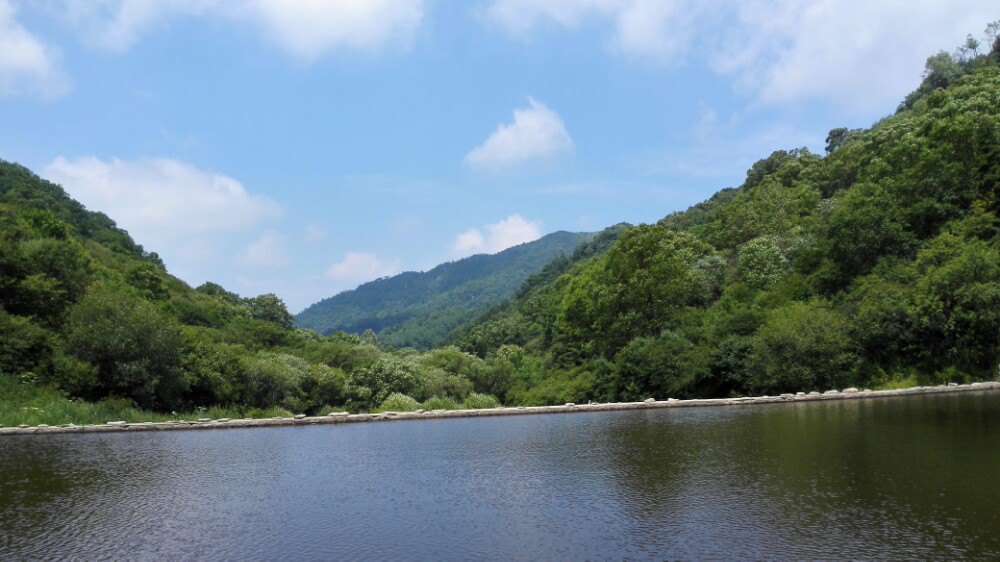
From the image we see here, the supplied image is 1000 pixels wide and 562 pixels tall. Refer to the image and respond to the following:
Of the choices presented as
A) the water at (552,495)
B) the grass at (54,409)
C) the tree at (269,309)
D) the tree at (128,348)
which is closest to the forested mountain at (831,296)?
the water at (552,495)

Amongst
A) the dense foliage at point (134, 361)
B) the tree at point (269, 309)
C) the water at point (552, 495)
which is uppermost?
the tree at point (269, 309)

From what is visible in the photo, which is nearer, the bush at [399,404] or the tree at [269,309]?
the bush at [399,404]

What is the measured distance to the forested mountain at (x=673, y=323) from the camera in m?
34.1

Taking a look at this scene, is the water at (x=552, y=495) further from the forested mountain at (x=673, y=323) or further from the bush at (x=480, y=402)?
the bush at (x=480, y=402)

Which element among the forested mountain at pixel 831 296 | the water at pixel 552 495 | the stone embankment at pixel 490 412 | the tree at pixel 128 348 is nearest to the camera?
the water at pixel 552 495

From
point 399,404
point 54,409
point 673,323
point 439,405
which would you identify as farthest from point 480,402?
point 54,409

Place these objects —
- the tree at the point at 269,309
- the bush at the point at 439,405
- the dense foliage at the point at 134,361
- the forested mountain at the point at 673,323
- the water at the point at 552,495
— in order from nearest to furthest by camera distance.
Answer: the water at the point at 552,495 → the forested mountain at the point at 673,323 → the dense foliage at the point at 134,361 → the bush at the point at 439,405 → the tree at the point at 269,309

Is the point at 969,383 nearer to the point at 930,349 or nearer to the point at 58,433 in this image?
the point at 930,349

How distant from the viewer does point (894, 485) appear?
1305cm

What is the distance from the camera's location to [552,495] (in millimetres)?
14664

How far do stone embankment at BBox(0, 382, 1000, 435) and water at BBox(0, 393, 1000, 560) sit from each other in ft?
20.4

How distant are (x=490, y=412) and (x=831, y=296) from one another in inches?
995

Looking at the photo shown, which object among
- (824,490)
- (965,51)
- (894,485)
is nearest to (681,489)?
(824,490)

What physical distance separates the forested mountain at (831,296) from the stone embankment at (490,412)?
216cm
